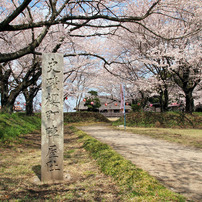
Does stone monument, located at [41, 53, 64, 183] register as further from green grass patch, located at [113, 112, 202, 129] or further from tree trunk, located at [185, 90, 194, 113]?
tree trunk, located at [185, 90, 194, 113]

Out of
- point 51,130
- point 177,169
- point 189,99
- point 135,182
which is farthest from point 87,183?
point 189,99

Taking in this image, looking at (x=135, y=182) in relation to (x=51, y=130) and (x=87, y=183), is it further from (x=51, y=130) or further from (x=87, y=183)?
(x=51, y=130)

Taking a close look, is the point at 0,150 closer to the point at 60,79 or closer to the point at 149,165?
the point at 60,79

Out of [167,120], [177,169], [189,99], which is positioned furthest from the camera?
[189,99]

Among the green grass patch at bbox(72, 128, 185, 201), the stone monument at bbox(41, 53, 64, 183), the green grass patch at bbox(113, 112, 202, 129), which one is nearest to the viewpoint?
the green grass patch at bbox(72, 128, 185, 201)

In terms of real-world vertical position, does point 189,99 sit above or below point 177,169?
above

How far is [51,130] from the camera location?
11.7ft

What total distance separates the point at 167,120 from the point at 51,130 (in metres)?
12.2

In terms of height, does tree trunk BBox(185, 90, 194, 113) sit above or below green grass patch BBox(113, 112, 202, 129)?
above

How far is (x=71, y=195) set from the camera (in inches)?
108

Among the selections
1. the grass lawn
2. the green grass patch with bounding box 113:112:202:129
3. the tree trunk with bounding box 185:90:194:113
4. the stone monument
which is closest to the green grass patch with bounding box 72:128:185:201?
the grass lawn

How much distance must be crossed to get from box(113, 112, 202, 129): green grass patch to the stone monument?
11.4 meters

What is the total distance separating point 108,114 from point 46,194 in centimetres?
3377

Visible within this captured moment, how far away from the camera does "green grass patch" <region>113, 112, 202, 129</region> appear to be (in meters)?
13.9
